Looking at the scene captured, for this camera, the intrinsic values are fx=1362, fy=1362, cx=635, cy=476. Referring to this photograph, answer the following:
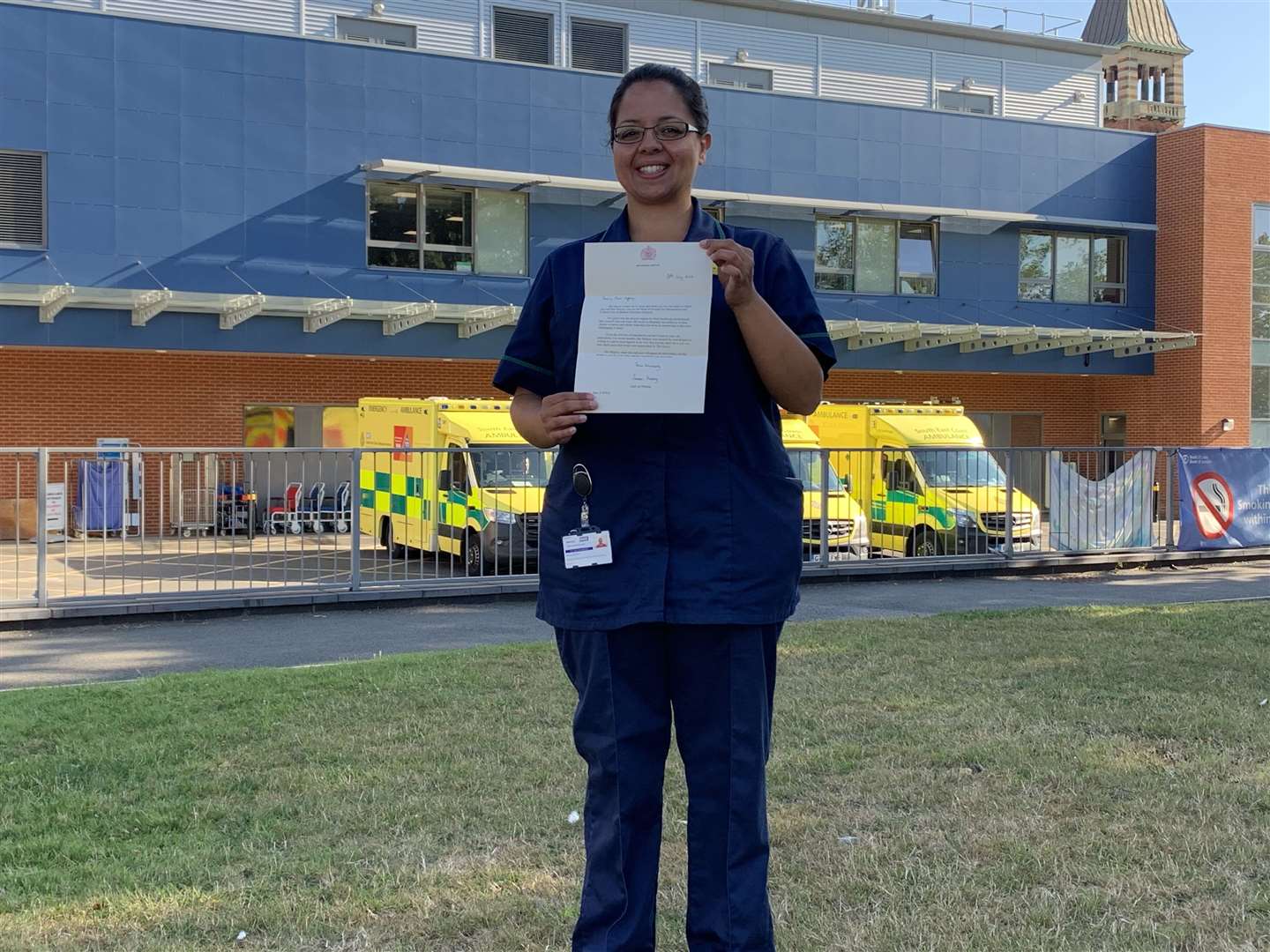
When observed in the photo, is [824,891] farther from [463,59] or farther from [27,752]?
[463,59]

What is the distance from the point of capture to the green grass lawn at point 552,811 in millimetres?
3773

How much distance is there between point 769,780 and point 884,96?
32957 millimetres

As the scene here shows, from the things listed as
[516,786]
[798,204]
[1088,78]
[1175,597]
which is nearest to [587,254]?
[516,786]

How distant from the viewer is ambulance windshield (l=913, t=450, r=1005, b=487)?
1716 cm

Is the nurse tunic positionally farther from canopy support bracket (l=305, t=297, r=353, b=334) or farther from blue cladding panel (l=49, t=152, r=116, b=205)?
blue cladding panel (l=49, t=152, r=116, b=205)

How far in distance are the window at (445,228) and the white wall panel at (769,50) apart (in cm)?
932

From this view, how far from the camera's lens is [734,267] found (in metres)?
2.68

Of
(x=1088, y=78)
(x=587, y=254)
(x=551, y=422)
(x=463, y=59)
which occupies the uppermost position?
(x=1088, y=78)

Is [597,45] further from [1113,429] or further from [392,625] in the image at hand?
[392,625]

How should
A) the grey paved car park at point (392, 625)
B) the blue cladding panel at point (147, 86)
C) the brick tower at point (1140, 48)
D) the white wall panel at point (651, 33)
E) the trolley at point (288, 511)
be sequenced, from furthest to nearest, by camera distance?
the brick tower at point (1140, 48)
the white wall panel at point (651, 33)
the blue cladding panel at point (147, 86)
the trolley at point (288, 511)
the grey paved car park at point (392, 625)

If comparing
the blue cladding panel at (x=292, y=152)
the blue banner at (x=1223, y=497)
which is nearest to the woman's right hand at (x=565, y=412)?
the blue banner at (x=1223, y=497)

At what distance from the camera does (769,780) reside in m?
5.37

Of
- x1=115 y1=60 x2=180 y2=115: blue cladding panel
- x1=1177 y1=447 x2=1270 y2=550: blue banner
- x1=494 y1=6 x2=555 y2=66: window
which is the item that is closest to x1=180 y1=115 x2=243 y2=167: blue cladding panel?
x1=115 y1=60 x2=180 y2=115: blue cladding panel

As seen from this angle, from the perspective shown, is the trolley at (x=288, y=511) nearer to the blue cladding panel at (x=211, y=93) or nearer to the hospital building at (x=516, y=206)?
the hospital building at (x=516, y=206)
